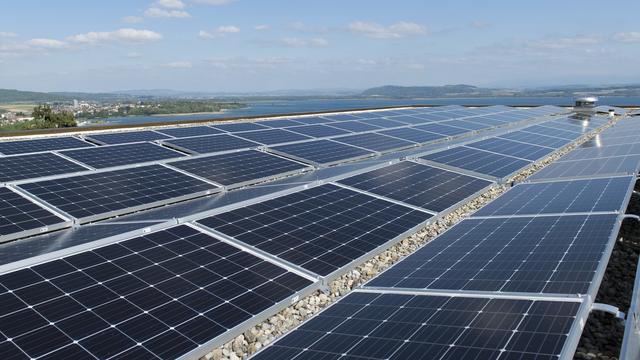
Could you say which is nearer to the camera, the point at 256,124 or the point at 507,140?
the point at 507,140

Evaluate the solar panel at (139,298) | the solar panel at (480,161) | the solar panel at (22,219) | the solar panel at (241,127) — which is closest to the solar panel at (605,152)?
the solar panel at (480,161)

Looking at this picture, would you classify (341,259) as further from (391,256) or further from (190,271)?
(190,271)

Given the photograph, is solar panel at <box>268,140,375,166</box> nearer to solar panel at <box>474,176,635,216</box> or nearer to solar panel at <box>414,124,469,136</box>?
solar panel at <box>474,176,635,216</box>

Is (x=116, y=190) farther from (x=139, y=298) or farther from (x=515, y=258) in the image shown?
(x=515, y=258)

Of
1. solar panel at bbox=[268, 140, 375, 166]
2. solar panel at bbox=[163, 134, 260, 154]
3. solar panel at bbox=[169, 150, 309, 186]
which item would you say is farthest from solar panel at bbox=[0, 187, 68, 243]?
solar panel at bbox=[268, 140, 375, 166]

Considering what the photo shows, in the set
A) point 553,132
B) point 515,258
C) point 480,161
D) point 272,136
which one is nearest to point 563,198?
point 515,258

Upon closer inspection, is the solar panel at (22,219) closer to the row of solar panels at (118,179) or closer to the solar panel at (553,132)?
the row of solar panels at (118,179)

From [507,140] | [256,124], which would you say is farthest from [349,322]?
[256,124]
